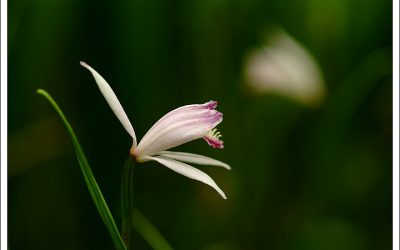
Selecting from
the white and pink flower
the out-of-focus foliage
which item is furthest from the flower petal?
the out-of-focus foliage

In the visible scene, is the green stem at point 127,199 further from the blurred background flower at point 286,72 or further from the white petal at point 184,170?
the blurred background flower at point 286,72

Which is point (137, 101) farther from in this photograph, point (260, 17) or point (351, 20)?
point (351, 20)

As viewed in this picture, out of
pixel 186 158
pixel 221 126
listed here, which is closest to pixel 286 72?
pixel 221 126

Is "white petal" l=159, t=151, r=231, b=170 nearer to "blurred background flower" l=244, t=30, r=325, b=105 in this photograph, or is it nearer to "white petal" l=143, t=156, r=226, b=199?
"white petal" l=143, t=156, r=226, b=199

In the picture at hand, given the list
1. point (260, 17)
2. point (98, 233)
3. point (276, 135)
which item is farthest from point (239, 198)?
point (260, 17)

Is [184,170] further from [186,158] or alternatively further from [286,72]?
[286,72]

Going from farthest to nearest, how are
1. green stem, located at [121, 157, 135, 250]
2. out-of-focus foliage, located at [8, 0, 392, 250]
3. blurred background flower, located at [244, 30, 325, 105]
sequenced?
blurred background flower, located at [244, 30, 325, 105] → out-of-focus foliage, located at [8, 0, 392, 250] → green stem, located at [121, 157, 135, 250]
